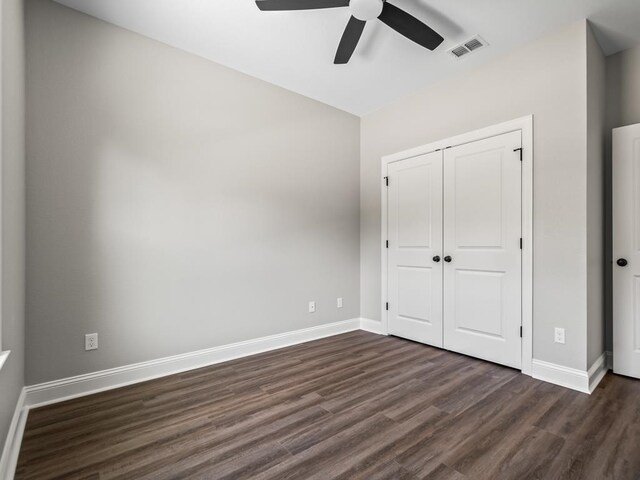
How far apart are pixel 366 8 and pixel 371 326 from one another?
10.6 feet

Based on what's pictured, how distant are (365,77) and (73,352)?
345 centimetres

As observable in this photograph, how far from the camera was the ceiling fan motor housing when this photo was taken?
1.95 metres

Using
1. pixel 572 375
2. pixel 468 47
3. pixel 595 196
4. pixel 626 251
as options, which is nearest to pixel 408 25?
pixel 468 47

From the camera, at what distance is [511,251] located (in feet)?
9.00

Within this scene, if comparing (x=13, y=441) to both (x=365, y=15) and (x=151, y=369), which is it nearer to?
(x=151, y=369)

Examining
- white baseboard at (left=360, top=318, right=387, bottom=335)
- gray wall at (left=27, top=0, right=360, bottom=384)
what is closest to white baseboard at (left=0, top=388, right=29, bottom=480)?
gray wall at (left=27, top=0, right=360, bottom=384)

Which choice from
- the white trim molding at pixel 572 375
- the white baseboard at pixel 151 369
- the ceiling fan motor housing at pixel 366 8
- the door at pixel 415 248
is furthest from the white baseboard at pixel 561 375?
the ceiling fan motor housing at pixel 366 8

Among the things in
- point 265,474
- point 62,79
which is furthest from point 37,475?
point 62,79

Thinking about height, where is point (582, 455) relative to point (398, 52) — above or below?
below

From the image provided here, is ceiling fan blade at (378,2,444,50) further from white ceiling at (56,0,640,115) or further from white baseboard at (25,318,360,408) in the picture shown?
white baseboard at (25,318,360,408)

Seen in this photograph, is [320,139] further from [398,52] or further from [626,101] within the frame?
[626,101]

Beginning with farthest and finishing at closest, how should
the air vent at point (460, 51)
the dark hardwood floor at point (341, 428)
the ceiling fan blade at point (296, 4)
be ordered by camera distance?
1. the air vent at point (460, 51)
2. the ceiling fan blade at point (296, 4)
3. the dark hardwood floor at point (341, 428)

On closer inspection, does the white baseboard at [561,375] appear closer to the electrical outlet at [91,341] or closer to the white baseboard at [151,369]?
the white baseboard at [151,369]

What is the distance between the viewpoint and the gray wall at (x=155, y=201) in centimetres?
218
